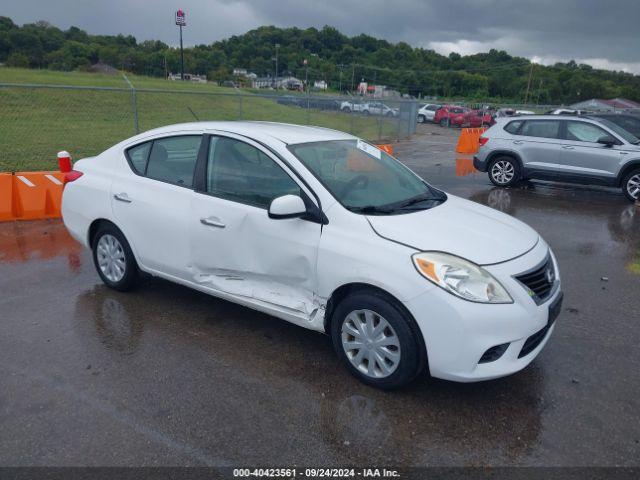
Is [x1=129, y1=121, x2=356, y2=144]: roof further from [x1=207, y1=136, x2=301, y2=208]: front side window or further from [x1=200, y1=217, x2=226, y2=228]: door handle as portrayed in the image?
[x1=200, y1=217, x2=226, y2=228]: door handle

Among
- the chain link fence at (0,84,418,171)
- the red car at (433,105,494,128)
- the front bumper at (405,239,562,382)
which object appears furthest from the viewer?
the red car at (433,105,494,128)

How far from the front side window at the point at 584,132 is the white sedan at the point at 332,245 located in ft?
24.5

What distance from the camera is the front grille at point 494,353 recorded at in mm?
3115

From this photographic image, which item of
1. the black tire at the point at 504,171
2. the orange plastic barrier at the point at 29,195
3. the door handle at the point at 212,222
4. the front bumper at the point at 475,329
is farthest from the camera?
the black tire at the point at 504,171

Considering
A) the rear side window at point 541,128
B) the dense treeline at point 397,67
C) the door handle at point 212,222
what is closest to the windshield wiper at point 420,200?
the door handle at point 212,222

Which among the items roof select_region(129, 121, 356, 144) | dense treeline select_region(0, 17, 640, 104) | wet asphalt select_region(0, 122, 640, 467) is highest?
dense treeline select_region(0, 17, 640, 104)

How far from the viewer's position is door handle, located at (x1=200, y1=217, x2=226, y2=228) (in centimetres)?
401

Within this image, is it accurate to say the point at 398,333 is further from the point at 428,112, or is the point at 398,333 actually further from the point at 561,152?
the point at 428,112

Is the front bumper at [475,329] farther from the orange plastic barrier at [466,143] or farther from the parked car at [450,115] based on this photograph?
the parked car at [450,115]

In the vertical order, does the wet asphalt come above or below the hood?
below

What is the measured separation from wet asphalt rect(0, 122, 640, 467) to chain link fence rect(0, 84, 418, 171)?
37.6 ft

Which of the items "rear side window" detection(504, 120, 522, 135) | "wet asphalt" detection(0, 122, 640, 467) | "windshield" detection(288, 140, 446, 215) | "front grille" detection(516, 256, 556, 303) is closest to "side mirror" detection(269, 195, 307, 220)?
"windshield" detection(288, 140, 446, 215)

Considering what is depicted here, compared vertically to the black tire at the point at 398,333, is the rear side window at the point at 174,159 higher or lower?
higher

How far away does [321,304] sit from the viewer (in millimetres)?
3592
